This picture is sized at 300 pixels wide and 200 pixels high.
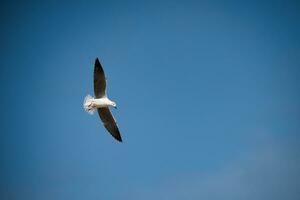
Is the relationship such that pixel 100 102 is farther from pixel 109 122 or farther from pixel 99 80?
pixel 109 122

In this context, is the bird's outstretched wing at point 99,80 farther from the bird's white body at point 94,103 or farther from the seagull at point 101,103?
the bird's white body at point 94,103

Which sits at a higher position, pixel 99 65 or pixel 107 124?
pixel 99 65

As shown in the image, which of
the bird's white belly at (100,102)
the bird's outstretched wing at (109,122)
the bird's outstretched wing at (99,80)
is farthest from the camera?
the bird's outstretched wing at (109,122)

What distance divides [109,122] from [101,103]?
30.1 inches

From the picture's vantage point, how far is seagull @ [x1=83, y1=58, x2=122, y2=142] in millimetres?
14766

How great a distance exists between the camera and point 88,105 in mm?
14961

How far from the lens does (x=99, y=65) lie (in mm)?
14812

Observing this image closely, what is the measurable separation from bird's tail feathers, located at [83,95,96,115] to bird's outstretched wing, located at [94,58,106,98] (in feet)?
0.81

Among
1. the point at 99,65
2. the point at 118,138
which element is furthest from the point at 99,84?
the point at 118,138

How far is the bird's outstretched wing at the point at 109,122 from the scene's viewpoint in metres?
15.2

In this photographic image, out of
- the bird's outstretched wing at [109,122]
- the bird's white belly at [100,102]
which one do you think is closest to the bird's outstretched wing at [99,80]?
the bird's white belly at [100,102]

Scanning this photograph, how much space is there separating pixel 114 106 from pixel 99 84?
0.73 m

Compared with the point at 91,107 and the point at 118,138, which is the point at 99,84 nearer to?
the point at 91,107

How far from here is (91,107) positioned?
15.0m
